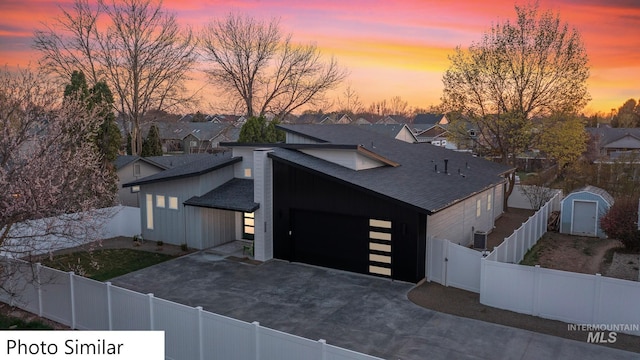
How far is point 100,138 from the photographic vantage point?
3061 cm

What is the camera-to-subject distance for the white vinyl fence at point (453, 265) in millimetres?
15445

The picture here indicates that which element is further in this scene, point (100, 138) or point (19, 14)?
point (100, 138)

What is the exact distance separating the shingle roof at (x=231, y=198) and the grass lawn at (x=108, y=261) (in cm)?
292

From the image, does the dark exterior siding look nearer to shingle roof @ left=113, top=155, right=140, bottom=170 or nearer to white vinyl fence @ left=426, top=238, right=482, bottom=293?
white vinyl fence @ left=426, top=238, right=482, bottom=293

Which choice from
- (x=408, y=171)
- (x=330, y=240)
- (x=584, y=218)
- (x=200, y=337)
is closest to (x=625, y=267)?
(x=584, y=218)

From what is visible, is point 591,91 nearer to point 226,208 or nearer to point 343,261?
point 343,261

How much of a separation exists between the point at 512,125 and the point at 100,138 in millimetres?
29912

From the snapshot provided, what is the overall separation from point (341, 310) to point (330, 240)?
4.63 m

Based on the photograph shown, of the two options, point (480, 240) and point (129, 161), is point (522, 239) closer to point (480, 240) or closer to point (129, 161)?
point (480, 240)

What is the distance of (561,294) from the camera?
13031 millimetres

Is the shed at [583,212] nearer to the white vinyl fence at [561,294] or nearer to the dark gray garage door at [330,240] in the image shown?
the white vinyl fence at [561,294]

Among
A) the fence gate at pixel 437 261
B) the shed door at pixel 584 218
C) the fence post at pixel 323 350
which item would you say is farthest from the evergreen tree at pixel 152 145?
the fence post at pixel 323 350

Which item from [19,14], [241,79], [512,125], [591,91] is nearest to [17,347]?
[19,14]

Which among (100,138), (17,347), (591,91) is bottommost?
(17,347)
